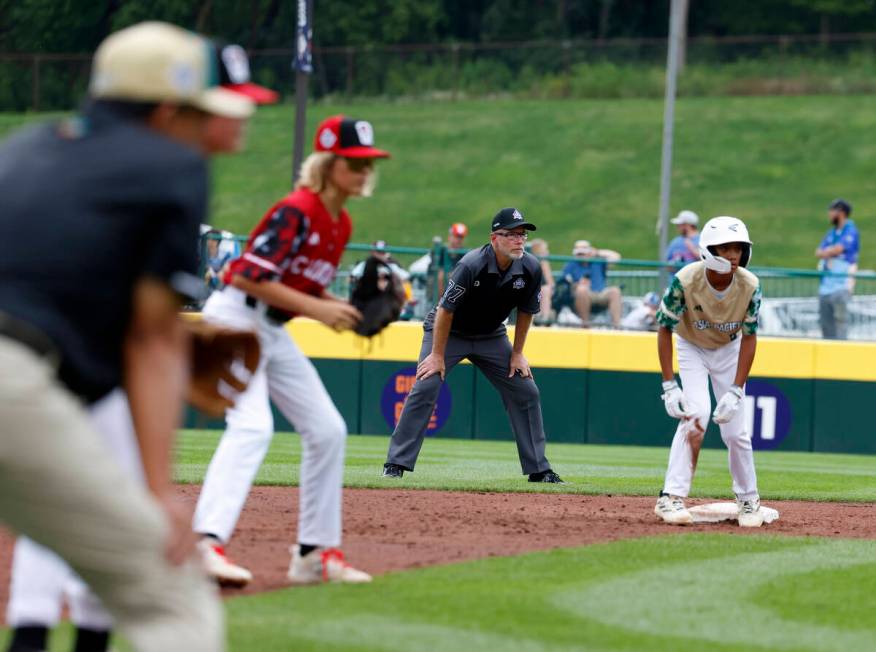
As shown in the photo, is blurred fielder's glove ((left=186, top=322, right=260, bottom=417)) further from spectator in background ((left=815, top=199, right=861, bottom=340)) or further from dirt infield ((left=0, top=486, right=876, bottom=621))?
spectator in background ((left=815, top=199, right=861, bottom=340))

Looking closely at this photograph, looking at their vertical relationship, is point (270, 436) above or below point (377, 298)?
below

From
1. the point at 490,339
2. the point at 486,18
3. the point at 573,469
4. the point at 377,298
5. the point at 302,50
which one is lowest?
the point at 573,469

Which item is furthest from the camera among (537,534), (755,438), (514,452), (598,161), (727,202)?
(598,161)

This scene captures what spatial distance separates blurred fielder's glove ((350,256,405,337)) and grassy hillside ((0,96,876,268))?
109 feet

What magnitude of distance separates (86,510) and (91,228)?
66 centimetres

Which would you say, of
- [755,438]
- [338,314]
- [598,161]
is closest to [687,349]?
[338,314]

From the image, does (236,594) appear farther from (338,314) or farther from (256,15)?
(256,15)

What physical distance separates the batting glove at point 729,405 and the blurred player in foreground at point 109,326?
5.87m

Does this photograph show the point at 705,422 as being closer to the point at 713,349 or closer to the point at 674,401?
the point at 674,401

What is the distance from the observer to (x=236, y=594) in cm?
621

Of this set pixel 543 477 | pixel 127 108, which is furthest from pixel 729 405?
pixel 127 108

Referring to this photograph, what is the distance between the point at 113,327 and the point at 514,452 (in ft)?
41.3

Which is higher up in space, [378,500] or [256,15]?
[256,15]

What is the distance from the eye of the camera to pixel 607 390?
59.6ft
